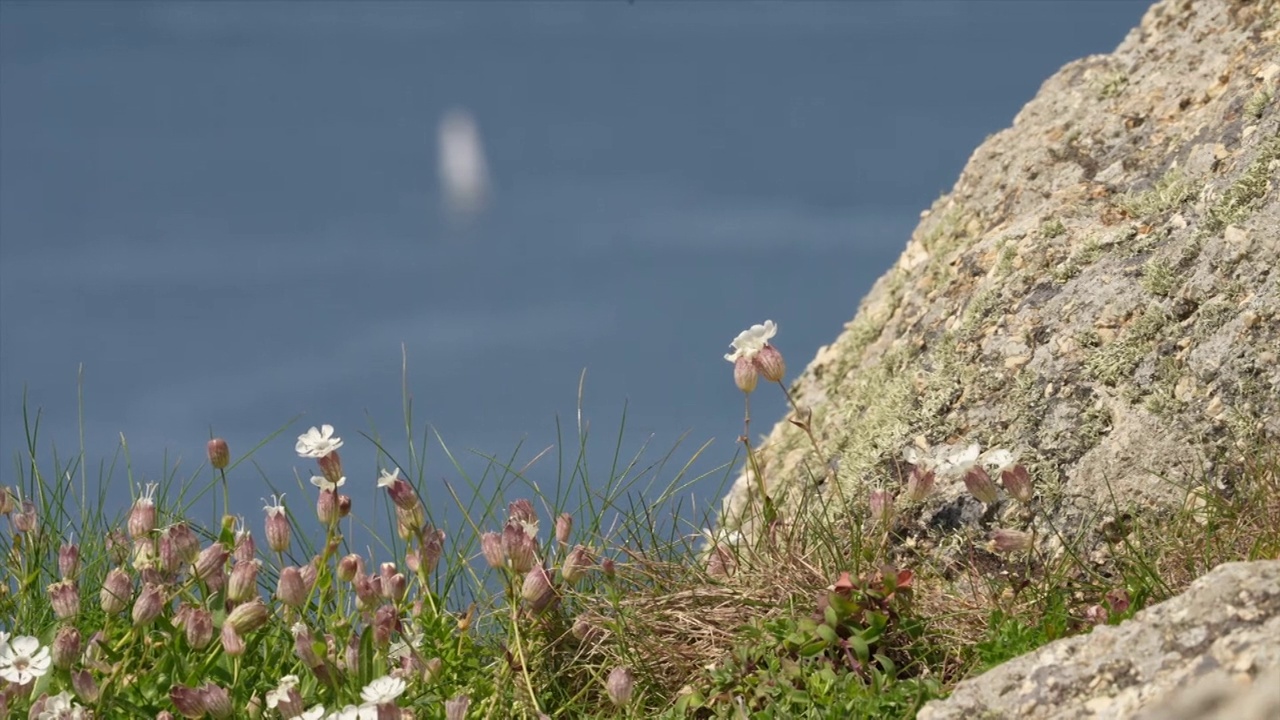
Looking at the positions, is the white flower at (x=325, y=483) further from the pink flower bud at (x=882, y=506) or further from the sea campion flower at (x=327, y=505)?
the pink flower bud at (x=882, y=506)

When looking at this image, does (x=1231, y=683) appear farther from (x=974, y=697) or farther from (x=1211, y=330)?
(x=1211, y=330)

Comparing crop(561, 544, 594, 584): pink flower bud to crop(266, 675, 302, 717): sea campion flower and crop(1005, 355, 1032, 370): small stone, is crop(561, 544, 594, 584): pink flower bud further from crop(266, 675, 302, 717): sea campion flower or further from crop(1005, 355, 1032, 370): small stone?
crop(1005, 355, 1032, 370): small stone

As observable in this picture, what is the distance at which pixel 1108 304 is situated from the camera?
479 cm

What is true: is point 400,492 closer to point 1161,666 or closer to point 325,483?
point 325,483

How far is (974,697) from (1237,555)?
1277 millimetres

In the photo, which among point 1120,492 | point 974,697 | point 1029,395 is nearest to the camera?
point 974,697

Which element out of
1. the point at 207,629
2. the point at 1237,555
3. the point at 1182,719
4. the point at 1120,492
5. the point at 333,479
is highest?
the point at 333,479

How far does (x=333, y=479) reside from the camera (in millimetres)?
4578

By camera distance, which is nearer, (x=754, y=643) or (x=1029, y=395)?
(x=754, y=643)

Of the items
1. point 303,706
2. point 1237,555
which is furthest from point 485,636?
point 1237,555

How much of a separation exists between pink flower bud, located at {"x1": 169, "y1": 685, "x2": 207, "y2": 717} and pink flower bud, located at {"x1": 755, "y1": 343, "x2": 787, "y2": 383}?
1.95 meters

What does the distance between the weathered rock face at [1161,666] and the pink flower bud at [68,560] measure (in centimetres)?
294

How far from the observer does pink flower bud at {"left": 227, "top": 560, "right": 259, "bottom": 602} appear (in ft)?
13.8

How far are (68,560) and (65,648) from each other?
64 centimetres
